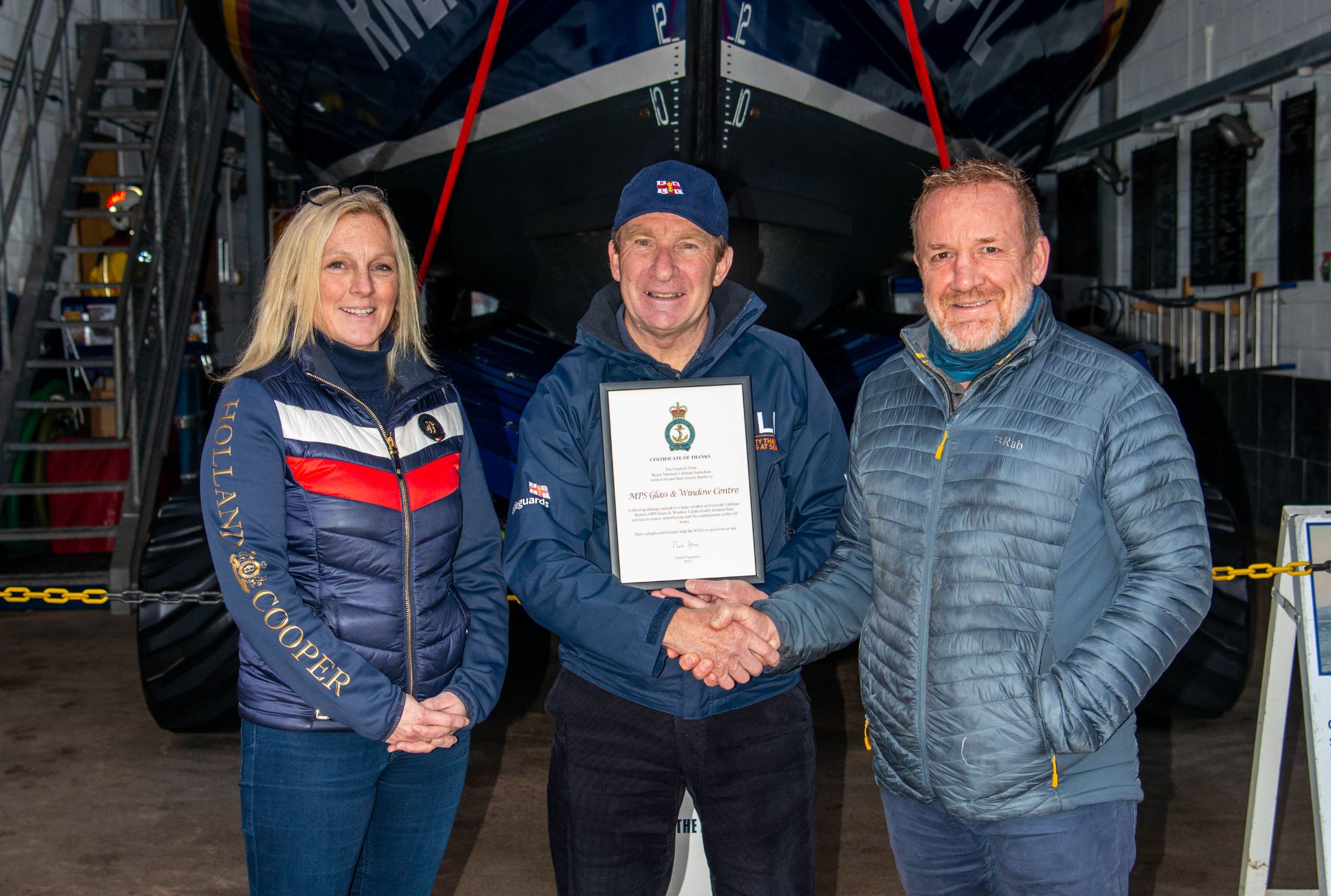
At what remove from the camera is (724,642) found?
176 cm

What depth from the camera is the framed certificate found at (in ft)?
6.15

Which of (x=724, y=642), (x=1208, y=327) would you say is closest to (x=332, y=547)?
(x=724, y=642)

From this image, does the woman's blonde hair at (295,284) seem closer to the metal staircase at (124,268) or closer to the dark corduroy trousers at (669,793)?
the dark corduroy trousers at (669,793)

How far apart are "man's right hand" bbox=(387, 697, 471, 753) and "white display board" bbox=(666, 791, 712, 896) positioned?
0.59 meters

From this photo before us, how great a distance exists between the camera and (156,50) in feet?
25.1

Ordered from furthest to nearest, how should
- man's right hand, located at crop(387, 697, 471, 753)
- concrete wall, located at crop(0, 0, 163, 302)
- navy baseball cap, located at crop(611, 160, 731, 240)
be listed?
concrete wall, located at crop(0, 0, 163, 302)
navy baseball cap, located at crop(611, 160, 731, 240)
man's right hand, located at crop(387, 697, 471, 753)

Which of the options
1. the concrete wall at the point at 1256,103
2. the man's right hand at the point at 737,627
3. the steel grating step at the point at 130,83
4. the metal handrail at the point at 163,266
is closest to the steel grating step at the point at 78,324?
the metal handrail at the point at 163,266

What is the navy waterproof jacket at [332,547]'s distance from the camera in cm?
164

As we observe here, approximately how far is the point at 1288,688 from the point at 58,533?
510 centimetres

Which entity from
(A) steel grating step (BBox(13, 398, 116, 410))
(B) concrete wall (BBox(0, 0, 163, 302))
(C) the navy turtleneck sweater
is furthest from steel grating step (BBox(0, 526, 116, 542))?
(C) the navy turtleneck sweater

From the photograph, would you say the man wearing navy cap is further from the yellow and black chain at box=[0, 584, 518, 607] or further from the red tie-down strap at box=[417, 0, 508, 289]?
the red tie-down strap at box=[417, 0, 508, 289]

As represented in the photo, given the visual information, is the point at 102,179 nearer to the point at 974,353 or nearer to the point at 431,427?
the point at 431,427

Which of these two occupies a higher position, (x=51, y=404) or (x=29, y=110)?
(x=29, y=110)

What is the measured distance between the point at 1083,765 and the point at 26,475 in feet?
20.8
